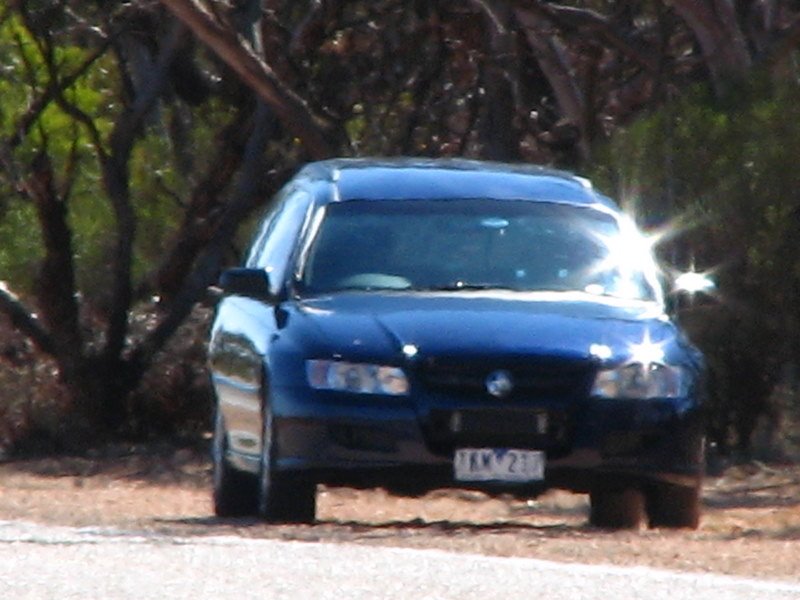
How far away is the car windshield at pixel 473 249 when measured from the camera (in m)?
11.0

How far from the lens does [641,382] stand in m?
10.3

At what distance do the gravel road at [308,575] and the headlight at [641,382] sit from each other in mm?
1366

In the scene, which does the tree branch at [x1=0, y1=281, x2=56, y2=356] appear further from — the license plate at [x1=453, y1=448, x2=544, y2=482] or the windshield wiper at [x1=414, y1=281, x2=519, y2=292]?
the license plate at [x1=453, y1=448, x2=544, y2=482]

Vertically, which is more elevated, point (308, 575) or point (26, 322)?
point (26, 322)

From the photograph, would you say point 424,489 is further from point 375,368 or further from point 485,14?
point 485,14

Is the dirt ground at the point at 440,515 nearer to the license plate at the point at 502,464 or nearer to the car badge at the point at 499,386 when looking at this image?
the license plate at the point at 502,464

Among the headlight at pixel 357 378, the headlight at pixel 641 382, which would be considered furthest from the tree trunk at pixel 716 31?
the headlight at pixel 357 378

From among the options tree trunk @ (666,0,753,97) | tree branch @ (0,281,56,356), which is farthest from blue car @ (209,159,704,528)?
tree trunk @ (666,0,753,97)

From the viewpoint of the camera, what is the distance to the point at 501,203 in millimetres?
11375

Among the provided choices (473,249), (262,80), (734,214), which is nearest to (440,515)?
(473,249)

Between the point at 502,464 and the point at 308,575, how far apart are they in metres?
2.01

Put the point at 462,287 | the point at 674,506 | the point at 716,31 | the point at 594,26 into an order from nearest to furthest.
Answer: the point at 674,506 < the point at 462,287 < the point at 716,31 < the point at 594,26

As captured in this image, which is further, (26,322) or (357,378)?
(26,322)

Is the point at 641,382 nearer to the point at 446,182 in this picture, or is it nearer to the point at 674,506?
the point at 674,506
